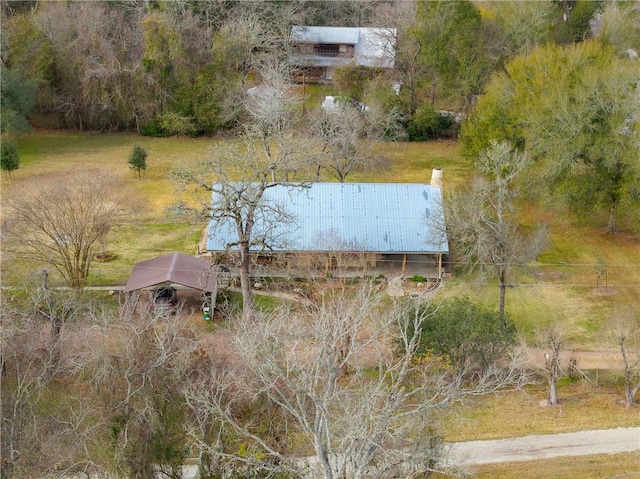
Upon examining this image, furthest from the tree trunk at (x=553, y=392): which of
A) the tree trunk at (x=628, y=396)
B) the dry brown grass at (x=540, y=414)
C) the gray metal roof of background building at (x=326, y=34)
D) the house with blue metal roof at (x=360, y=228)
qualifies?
the gray metal roof of background building at (x=326, y=34)

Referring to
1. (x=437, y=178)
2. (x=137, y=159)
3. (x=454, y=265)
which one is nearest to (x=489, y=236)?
(x=454, y=265)

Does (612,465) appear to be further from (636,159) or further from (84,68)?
(84,68)

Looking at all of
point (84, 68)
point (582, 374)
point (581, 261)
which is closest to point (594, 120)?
point (581, 261)

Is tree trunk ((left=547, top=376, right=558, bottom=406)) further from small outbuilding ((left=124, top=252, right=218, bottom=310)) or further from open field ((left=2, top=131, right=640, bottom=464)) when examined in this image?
small outbuilding ((left=124, top=252, right=218, bottom=310))

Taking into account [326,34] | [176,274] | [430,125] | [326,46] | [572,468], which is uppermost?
[326,34]

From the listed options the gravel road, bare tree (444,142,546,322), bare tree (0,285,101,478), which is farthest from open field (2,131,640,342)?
bare tree (0,285,101,478)

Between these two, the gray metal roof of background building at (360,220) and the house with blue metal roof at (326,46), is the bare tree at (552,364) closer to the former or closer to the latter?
the gray metal roof of background building at (360,220)

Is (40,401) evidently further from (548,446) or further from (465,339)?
(548,446)
